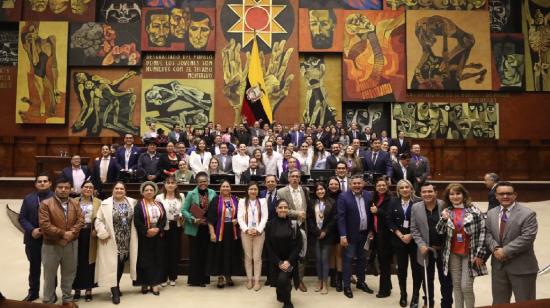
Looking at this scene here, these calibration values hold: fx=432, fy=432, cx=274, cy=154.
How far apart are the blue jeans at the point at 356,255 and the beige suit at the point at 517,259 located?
1.79 meters

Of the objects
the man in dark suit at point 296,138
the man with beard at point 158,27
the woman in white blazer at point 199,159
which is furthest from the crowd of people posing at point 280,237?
the man with beard at point 158,27

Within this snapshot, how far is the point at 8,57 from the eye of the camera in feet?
47.8

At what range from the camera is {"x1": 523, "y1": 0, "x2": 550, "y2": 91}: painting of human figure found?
48.1 feet

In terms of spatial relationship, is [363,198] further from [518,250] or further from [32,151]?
[32,151]

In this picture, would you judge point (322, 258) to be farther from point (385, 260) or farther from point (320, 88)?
point (320, 88)

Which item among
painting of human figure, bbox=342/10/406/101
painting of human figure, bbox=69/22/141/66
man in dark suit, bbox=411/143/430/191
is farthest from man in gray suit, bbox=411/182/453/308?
painting of human figure, bbox=69/22/141/66

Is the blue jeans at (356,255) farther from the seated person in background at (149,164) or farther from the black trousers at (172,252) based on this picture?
the seated person in background at (149,164)

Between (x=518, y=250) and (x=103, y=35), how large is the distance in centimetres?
1411

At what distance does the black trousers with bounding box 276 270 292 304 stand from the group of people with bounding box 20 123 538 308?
0.01 metres

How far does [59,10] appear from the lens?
1448cm

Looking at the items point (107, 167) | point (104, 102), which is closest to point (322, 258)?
point (107, 167)

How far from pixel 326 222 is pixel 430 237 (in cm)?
135

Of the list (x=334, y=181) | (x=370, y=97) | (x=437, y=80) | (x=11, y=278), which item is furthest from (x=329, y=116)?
(x=11, y=278)

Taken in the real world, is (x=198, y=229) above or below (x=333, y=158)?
below
